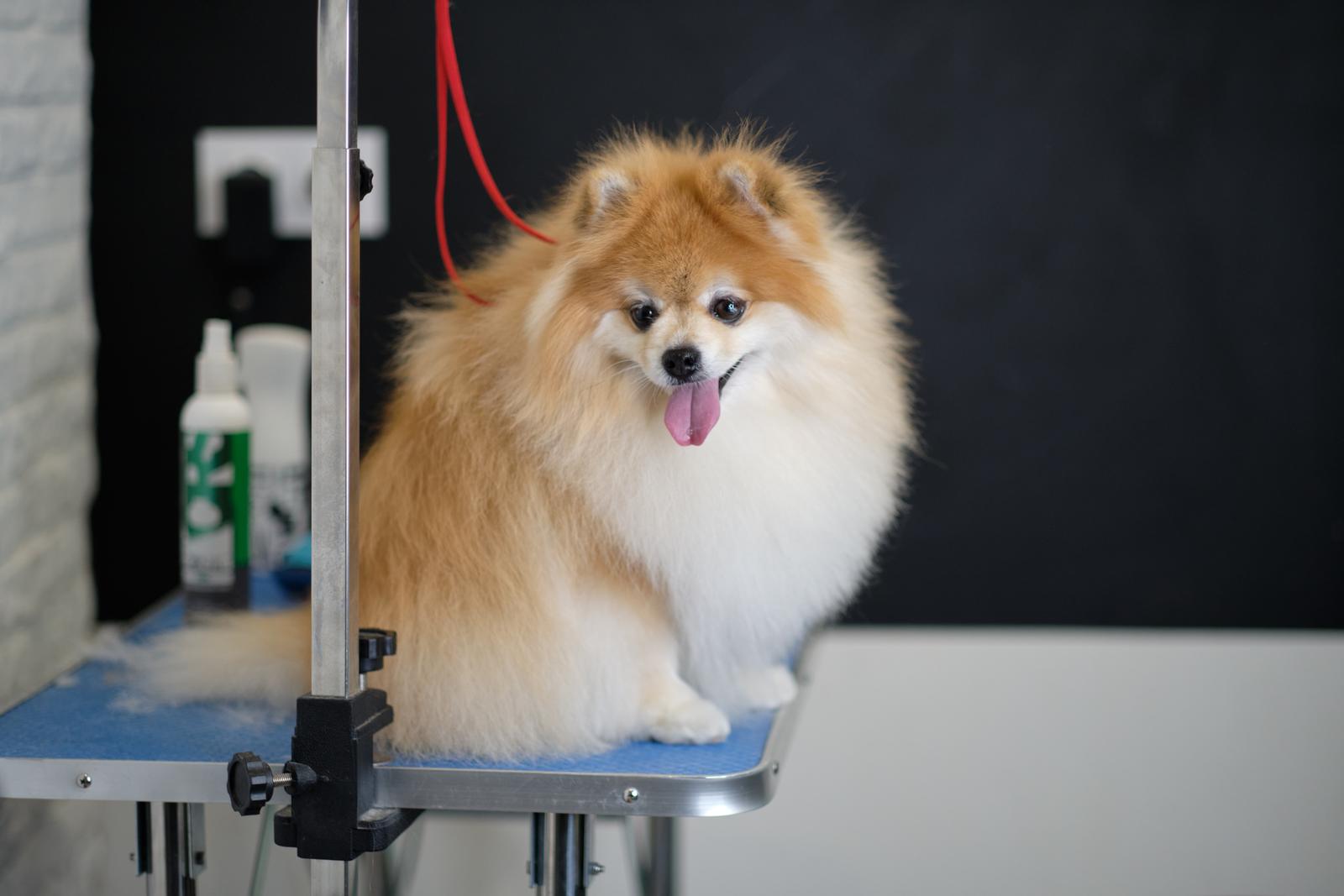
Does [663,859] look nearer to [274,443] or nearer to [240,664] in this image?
[240,664]

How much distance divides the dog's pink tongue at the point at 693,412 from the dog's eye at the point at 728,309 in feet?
0.17

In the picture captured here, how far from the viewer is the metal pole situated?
0.87 metres

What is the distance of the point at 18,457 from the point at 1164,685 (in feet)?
5.07

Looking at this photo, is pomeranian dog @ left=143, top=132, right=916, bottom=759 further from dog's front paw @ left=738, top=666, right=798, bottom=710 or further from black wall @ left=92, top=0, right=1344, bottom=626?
black wall @ left=92, top=0, right=1344, bottom=626

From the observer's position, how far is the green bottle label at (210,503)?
139cm

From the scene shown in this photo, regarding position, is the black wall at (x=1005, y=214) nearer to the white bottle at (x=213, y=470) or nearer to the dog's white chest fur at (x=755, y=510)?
the white bottle at (x=213, y=470)

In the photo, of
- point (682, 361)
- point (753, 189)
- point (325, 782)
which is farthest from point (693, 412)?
point (325, 782)

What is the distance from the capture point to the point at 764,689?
4.00ft

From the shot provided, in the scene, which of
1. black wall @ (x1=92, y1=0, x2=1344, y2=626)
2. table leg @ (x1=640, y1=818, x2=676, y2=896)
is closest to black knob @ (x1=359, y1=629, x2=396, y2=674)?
table leg @ (x1=640, y1=818, x2=676, y2=896)

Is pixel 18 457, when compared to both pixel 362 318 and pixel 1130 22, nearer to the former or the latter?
pixel 362 318

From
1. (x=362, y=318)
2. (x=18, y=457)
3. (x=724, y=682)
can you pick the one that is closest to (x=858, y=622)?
(x=724, y=682)

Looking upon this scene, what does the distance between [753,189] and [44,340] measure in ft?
3.33

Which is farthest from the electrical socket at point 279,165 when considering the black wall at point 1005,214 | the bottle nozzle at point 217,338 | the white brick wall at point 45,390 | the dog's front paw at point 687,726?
the dog's front paw at point 687,726

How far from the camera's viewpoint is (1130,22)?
1.70 meters
